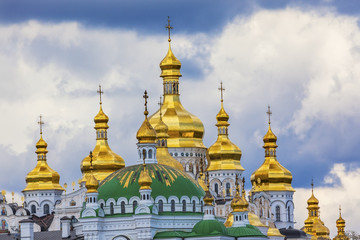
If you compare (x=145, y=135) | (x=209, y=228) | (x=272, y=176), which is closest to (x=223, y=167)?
(x=272, y=176)

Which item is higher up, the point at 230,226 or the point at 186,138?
the point at 186,138

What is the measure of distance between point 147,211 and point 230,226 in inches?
263

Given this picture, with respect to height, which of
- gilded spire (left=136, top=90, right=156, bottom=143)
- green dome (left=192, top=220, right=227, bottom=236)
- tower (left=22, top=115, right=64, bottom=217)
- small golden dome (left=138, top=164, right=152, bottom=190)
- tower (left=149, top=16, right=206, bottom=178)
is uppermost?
tower (left=149, top=16, right=206, bottom=178)

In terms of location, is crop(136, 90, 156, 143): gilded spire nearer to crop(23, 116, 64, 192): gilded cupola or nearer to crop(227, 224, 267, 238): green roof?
crop(227, 224, 267, 238): green roof

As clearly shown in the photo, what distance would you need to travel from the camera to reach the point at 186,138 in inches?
4350

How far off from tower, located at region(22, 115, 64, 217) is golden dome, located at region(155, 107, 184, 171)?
549 inches

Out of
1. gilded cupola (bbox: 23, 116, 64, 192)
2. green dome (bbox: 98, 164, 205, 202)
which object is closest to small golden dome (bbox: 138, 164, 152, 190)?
green dome (bbox: 98, 164, 205, 202)

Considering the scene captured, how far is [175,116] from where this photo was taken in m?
110

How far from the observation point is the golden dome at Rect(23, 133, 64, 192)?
11431 centimetres

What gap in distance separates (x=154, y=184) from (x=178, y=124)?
22.9 meters

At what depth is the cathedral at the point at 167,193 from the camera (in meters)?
86.4

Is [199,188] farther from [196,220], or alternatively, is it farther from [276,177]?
[276,177]

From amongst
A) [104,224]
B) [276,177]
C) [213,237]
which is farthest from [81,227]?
[276,177]

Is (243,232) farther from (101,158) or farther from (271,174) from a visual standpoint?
(271,174)
